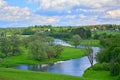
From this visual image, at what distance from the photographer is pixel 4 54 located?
127062 mm

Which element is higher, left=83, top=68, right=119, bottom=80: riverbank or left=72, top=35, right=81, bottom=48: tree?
left=72, top=35, right=81, bottom=48: tree

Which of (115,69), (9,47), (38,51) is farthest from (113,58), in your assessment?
(9,47)

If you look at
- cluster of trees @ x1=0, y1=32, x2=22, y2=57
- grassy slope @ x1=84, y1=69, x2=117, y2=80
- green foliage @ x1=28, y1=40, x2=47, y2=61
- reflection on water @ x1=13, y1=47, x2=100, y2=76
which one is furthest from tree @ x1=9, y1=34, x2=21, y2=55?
grassy slope @ x1=84, y1=69, x2=117, y2=80

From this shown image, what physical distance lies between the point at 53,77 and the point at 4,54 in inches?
3175

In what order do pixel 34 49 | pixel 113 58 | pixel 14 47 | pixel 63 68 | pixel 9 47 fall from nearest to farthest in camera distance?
pixel 113 58, pixel 63 68, pixel 34 49, pixel 9 47, pixel 14 47

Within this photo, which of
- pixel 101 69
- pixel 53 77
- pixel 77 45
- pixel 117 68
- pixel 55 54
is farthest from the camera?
pixel 77 45

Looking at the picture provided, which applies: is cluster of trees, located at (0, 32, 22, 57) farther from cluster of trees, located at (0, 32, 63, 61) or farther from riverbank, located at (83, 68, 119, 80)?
riverbank, located at (83, 68, 119, 80)

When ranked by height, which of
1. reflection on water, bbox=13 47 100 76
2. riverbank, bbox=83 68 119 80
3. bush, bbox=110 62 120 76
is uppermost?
bush, bbox=110 62 120 76

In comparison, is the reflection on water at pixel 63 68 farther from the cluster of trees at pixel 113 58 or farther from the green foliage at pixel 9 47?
the green foliage at pixel 9 47

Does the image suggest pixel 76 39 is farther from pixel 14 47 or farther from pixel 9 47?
pixel 9 47

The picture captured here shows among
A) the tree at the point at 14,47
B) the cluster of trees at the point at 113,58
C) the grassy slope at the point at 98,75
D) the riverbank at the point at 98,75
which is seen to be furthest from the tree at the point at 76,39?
the grassy slope at the point at 98,75

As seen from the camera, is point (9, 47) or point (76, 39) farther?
point (76, 39)

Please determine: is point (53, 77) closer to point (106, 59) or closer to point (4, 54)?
point (106, 59)

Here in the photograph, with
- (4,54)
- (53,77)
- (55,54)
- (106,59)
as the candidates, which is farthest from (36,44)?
(53,77)
